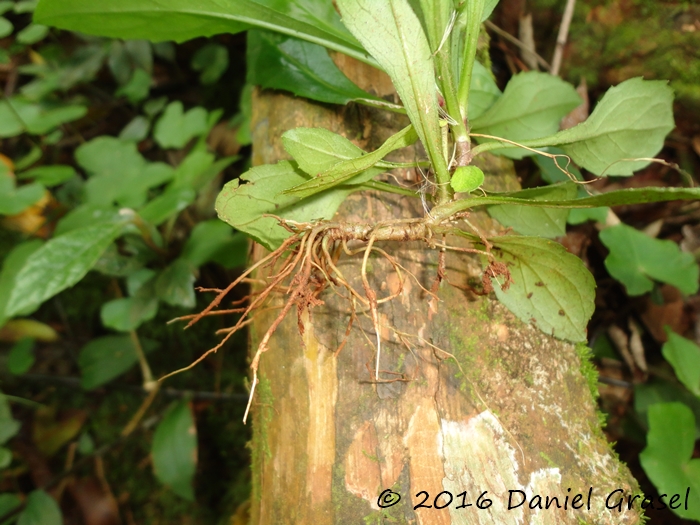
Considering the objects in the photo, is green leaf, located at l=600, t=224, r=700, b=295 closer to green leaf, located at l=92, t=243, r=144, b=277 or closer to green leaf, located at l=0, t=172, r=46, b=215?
green leaf, located at l=92, t=243, r=144, b=277

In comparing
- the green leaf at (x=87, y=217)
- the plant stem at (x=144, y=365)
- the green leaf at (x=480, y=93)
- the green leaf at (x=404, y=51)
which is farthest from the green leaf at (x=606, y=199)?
the plant stem at (x=144, y=365)

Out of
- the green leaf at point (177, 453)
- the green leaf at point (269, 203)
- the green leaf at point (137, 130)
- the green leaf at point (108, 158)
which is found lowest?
the green leaf at point (177, 453)

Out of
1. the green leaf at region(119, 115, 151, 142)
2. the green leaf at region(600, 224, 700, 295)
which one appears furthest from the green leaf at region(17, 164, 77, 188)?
the green leaf at region(600, 224, 700, 295)

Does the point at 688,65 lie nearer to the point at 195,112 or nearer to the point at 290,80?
the point at 290,80

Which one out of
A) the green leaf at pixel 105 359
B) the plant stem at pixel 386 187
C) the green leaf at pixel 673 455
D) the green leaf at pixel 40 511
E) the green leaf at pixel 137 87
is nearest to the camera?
the plant stem at pixel 386 187

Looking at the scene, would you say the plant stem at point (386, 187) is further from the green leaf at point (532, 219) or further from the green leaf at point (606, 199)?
the green leaf at point (532, 219)
